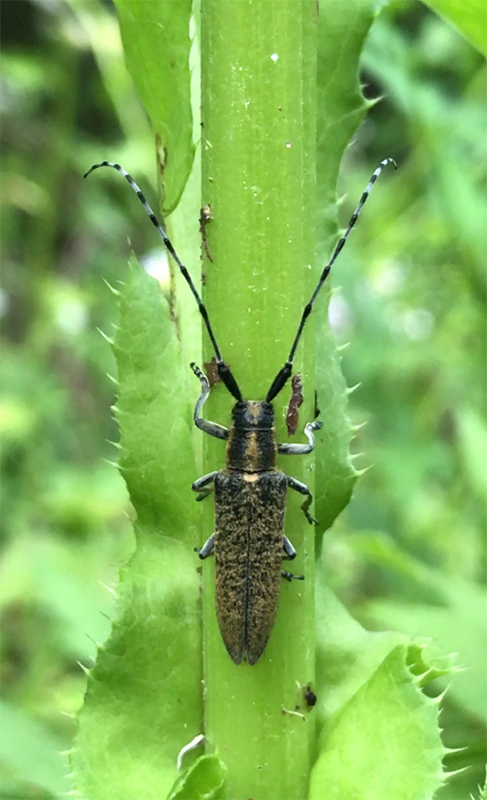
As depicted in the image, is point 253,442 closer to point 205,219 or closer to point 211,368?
point 211,368

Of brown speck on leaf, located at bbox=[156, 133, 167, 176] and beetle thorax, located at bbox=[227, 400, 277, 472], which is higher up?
brown speck on leaf, located at bbox=[156, 133, 167, 176]

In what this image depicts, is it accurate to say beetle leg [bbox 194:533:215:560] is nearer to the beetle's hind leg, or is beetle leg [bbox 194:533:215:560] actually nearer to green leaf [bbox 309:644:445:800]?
the beetle's hind leg

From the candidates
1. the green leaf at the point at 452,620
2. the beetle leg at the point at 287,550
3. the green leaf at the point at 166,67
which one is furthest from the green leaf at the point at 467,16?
the green leaf at the point at 452,620

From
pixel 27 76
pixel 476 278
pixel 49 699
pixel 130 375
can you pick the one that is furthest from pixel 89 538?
pixel 130 375

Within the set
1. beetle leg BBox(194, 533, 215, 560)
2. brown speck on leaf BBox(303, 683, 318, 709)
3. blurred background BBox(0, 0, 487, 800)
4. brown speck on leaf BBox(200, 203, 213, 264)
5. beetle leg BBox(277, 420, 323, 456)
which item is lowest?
brown speck on leaf BBox(303, 683, 318, 709)

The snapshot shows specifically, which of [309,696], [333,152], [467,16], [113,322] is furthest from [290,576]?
[113,322]

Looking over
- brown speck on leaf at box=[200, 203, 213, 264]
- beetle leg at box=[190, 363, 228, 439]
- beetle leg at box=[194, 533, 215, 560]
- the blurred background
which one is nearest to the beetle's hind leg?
beetle leg at box=[194, 533, 215, 560]

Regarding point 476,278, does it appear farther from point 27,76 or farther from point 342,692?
point 27,76
